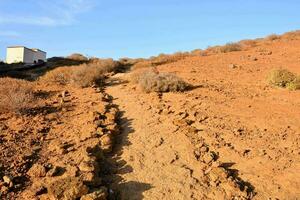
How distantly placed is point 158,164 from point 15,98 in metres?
4.24

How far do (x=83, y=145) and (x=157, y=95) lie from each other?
4.32 metres

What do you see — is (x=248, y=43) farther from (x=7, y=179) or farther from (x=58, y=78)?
(x=7, y=179)

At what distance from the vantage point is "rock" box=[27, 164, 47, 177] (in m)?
8.08

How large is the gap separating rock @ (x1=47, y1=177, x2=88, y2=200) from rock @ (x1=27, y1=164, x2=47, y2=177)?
56cm

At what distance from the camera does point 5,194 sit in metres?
7.48

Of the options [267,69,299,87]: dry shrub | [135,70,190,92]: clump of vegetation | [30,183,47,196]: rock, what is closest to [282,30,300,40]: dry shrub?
[267,69,299,87]: dry shrub

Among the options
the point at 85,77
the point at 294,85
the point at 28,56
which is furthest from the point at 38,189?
the point at 28,56

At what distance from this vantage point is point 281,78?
14.1 metres

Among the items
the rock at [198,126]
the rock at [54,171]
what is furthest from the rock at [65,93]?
the rock at [54,171]

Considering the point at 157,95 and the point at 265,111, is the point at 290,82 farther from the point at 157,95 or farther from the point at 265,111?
the point at 157,95

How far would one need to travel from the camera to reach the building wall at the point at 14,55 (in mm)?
30509

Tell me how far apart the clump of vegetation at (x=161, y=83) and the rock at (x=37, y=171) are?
19.8 feet

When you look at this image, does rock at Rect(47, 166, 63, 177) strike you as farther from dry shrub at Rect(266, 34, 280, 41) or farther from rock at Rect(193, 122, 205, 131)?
dry shrub at Rect(266, 34, 280, 41)

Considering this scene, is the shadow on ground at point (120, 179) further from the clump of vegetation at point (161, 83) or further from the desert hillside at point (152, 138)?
the clump of vegetation at point (161, 83)
